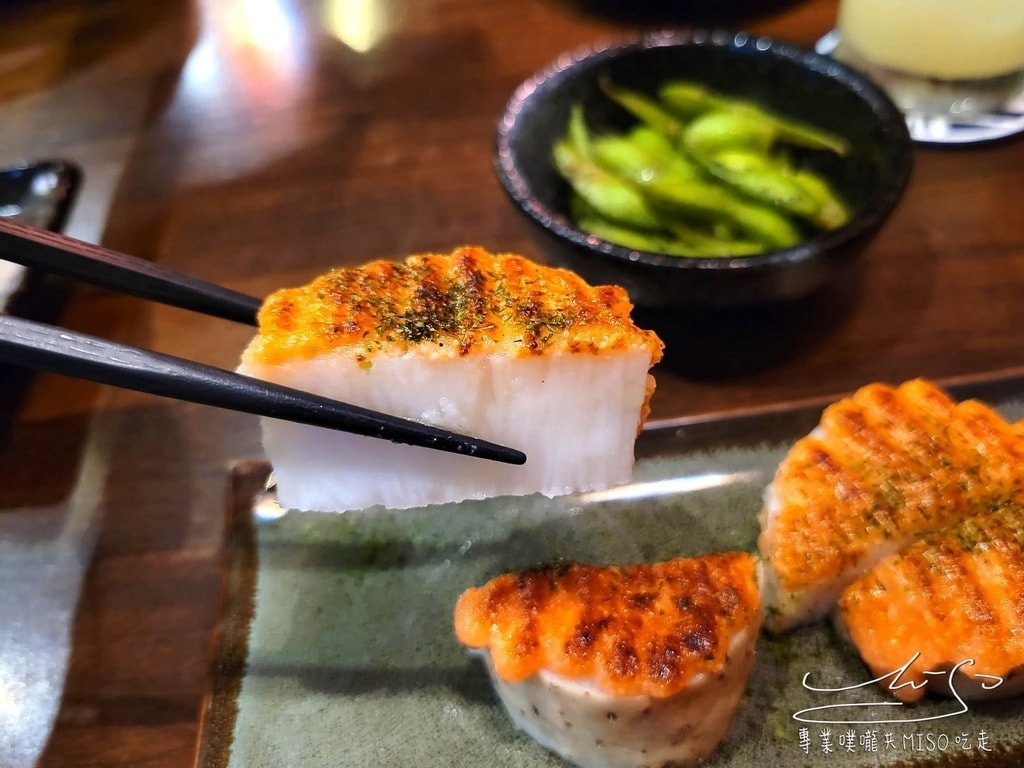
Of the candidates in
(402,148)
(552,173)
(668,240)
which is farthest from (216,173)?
(668,240)

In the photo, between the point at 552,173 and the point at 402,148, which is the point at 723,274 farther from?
the point at 402,148

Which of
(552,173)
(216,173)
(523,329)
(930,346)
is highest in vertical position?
(523,329)

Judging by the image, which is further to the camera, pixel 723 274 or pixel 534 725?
pixel 723 274

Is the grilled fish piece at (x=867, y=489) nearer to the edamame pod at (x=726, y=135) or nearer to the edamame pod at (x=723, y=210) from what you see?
the edamame pod at (x=723, y=210)

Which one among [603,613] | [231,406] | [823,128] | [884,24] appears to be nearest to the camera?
[231,406]

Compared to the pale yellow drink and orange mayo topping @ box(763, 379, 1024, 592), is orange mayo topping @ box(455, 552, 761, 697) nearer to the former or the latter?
orange mayo topping @ box(763, 379, 1024, 592)

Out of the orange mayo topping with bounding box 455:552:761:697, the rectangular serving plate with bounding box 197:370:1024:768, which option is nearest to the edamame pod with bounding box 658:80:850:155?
the rectangular serving plate with bounding box 197:370:1024:768

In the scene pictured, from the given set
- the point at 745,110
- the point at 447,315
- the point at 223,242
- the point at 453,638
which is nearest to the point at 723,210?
the point at 745,110
